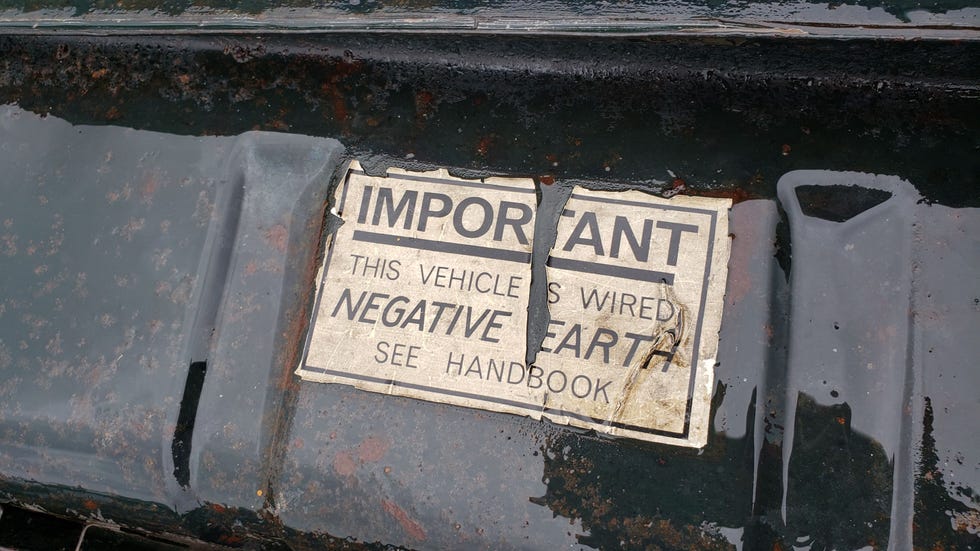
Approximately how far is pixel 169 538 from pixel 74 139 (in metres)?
0.87

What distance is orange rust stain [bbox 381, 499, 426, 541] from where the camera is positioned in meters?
1.15

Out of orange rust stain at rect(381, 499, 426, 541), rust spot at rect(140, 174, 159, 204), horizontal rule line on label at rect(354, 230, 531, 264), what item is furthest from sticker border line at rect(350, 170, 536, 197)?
orange rust stain at rect(381, 499, 426, 541)

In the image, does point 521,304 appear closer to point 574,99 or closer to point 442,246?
point 442,246

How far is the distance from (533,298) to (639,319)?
18 cm

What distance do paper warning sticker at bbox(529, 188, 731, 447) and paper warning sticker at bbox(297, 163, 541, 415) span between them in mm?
65

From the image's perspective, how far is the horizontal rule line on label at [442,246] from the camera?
1195mm

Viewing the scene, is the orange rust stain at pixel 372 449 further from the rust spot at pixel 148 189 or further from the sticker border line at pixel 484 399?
the rust spot at pixel 148 189

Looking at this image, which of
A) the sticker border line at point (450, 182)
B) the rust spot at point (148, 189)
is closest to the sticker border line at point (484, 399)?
the sticker border line at point (450, 182)

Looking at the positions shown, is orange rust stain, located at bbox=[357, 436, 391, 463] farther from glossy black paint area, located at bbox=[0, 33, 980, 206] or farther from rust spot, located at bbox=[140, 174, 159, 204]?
rust spot, located at bbox=[140, 174, 159, 204]

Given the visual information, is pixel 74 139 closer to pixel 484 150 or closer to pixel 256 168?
pixel 256 168

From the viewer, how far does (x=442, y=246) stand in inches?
Result: 47.7

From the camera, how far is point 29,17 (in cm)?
136

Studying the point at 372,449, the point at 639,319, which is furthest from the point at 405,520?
the point at 639,319

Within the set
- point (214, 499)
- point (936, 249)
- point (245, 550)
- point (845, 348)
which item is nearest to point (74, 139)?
point (214, 499)
